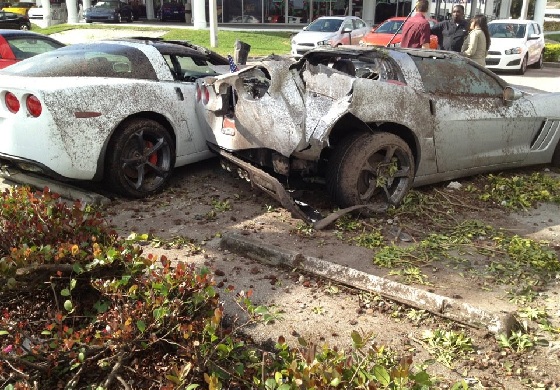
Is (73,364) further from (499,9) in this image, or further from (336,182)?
(499,9)

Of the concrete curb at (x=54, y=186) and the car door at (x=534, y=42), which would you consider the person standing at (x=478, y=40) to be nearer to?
the concrete curb at (x=54, y=186)

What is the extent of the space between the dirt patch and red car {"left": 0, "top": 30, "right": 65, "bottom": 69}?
424 cm

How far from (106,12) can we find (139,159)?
30837mm

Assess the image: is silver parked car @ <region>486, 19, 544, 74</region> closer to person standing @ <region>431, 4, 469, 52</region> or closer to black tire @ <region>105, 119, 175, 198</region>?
person standing @ <region>431, 4, 469, 52</region>

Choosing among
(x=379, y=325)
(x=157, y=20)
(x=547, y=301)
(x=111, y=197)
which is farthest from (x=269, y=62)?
(x=157, y=20)

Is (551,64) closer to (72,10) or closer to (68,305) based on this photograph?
(68,305)

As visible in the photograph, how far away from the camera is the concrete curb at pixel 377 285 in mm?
3197

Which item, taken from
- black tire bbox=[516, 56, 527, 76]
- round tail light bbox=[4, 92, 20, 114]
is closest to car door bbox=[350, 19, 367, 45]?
black tire bbox=[516, 56, 527, 76]

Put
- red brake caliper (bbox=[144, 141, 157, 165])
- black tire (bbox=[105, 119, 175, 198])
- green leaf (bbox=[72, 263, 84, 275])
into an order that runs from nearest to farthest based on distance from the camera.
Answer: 1. green leaf (bbox=[72, 263, 84, 275])
2. black tire (bbox=[105, 119, 175, 198])
3. red brake caliper (bbox=[144, 141, 157, 165])

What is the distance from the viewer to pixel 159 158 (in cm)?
580

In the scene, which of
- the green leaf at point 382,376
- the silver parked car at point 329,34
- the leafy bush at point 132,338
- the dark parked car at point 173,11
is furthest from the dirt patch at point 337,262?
the dark parked car at point 173,11

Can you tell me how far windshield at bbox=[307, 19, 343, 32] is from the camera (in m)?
19.7

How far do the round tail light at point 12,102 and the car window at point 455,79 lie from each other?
385 centimetres

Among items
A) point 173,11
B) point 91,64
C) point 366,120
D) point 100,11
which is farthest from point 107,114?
point 173,11
